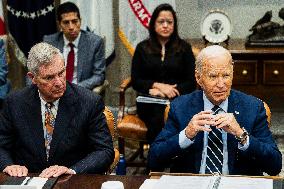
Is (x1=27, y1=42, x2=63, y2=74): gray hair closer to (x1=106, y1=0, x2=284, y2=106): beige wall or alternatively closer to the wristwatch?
the wristwatch

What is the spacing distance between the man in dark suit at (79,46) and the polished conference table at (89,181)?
268 cm

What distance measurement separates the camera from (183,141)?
3.04 m

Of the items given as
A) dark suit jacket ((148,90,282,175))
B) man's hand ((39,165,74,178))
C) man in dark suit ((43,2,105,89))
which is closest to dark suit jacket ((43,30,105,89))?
man in dark suit ((43,2,105,89))

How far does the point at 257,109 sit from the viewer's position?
10.4 feet

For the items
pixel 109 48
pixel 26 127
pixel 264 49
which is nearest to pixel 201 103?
pixel 26 127

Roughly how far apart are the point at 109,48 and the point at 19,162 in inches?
122

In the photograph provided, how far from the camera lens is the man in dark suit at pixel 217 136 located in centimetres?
305

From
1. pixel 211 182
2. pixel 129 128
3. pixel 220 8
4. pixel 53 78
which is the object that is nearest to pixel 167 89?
pixel 129 128

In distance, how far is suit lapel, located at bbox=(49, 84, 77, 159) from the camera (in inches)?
130

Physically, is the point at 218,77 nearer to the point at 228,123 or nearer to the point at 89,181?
the point at 228,123

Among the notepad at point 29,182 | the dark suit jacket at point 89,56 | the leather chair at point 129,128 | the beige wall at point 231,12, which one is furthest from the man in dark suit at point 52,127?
the beige wall at point 231,12

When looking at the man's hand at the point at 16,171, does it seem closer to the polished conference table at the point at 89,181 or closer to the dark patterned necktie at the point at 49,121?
the polished conference table at the point at 89,181

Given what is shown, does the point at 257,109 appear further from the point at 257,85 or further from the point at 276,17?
the point at 276,17

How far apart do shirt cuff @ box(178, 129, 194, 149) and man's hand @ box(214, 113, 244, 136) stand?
20cm
